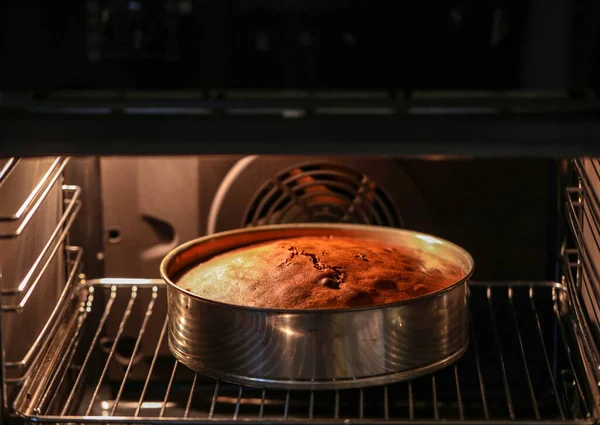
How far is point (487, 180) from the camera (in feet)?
4.55

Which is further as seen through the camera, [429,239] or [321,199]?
[321,199]

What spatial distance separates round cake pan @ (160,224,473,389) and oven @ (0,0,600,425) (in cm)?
4

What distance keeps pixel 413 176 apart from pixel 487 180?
0.40 ft

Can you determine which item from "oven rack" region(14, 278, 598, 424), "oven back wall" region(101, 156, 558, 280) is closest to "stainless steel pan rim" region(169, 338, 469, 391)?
"oven rack" region(14, 278, 598, 424)

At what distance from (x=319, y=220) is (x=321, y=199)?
41 millimetres

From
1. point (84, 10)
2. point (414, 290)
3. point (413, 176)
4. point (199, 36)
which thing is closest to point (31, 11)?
point (84, 10)

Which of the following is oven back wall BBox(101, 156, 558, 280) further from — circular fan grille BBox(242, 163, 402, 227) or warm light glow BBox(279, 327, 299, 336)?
warm light glow BBox(279, 327, 299, 336)

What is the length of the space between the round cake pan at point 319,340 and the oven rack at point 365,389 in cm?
22

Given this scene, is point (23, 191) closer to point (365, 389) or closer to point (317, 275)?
point (317, 275)

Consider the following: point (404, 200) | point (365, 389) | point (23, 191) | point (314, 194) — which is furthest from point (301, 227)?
point (23, 191)

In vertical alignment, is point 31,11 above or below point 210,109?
above

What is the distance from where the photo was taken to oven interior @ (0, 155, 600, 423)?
1362 millimetres

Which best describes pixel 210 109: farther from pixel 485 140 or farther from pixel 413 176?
pixel 413 176

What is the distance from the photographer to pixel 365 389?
53.6 inches
